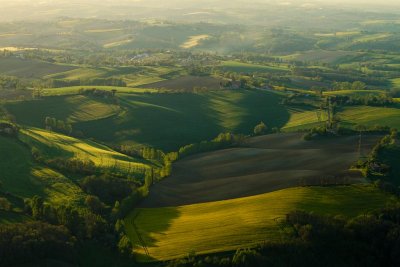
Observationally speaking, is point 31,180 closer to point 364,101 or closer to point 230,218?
point 230,218

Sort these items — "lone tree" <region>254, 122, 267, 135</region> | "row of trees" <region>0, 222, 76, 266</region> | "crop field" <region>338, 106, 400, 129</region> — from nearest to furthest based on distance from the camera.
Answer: "row of trees" <region>0, 222, 76, 266</region>
"crop field" <region>338, 106, 400, 129</region>
"lone tree" <region>254, 122, 267, 135</region>

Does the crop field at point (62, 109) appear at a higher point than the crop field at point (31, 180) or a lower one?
higher

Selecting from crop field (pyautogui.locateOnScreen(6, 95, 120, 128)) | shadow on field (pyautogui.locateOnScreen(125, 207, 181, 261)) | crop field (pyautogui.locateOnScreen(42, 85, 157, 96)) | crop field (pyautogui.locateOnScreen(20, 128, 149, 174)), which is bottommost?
shadow on field (pyautogui.locateOnScreen(125, 207, 181, 261))

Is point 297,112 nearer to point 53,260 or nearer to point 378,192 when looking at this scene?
point 378,192

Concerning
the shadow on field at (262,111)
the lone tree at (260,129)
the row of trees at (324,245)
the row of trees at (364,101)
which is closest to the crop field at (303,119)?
the shadow on field at (262,111)

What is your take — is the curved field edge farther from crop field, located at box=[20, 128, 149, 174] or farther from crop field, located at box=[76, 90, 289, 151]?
crop field, located at box=[76, 90, 289, 151]

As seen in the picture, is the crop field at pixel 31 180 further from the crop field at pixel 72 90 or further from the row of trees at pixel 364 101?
the row of trees at pixel 364 101

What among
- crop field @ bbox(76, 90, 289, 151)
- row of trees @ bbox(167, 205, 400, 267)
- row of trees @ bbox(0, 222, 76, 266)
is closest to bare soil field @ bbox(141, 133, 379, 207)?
row of trees @ bbox(167, 205, 400, 267)
